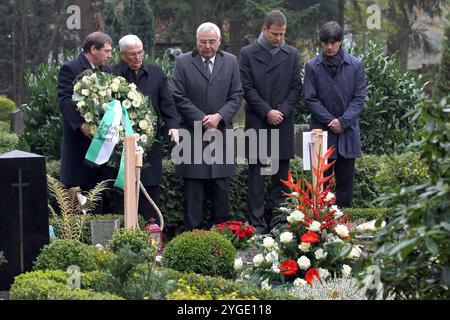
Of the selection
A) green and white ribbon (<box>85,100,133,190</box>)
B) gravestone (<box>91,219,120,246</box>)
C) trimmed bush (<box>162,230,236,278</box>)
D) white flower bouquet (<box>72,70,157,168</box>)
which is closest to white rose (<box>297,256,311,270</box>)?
trimmed bush (<box>162,230,236,278</box>)

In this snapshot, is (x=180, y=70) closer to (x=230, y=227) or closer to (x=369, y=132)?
(x=230, y=227)

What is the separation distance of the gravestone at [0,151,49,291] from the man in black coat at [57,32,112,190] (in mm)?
2216

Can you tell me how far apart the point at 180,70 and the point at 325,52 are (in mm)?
1549

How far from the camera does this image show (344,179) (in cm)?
1117

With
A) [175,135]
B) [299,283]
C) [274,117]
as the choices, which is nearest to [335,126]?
[274,117]

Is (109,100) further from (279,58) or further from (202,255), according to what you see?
(202,255)

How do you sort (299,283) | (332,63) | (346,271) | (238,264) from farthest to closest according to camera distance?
1. (332,63)
2. (238,264)
3. (346,271)
4. (299,283)

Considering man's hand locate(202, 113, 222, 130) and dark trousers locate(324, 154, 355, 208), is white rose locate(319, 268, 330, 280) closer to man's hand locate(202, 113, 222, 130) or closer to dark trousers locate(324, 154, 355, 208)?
man's hand locate(202, 113, 222, 130)

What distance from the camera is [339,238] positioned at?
8148 mm

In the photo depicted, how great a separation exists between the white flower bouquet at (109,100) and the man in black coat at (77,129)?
0.76 ft

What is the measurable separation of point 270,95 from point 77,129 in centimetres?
210

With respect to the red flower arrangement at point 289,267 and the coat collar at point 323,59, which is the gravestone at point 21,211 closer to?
the red flower arrangement at point 289,267

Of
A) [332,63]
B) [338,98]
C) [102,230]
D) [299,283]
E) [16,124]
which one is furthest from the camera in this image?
[16,124]

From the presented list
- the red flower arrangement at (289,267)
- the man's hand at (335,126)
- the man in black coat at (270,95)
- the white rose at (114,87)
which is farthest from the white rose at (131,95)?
the red flower arrangement at (289,267)
